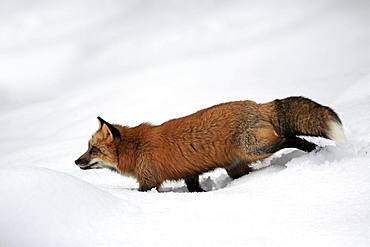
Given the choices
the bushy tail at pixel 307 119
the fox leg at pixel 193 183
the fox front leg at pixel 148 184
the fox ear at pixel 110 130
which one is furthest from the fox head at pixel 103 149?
the bushy tail at pixel 307 119

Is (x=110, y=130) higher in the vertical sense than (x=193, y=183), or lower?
higher

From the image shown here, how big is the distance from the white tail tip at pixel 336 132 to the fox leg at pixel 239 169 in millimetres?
944

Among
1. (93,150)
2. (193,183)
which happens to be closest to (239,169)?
(193,183)

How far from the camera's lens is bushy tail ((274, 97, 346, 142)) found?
4965mm

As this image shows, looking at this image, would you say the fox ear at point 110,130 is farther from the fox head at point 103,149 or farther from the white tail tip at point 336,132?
the white tail tip at point 336,132

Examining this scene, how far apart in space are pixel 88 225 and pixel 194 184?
2336 mm

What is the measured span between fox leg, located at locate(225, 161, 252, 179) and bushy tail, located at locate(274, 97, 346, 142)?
521mm

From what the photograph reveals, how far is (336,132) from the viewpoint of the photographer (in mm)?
4895

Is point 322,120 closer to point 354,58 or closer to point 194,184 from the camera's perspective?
point 194,184

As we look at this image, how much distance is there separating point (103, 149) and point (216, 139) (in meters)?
1.53

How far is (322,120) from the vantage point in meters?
5.07

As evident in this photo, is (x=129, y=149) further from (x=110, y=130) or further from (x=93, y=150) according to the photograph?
(x=93, y=150)

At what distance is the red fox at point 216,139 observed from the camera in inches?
205

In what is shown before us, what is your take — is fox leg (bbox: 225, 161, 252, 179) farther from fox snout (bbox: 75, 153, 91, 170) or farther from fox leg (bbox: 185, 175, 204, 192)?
fox snout (bbox: 75, 153, 91, 170)
